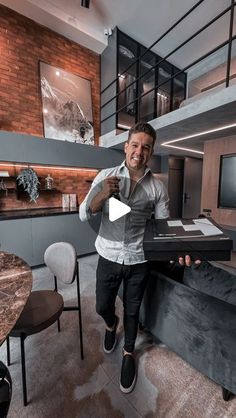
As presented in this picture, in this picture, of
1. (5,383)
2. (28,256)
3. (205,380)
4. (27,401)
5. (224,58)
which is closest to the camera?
(5,383)

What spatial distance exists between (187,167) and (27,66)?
4379 millimetres

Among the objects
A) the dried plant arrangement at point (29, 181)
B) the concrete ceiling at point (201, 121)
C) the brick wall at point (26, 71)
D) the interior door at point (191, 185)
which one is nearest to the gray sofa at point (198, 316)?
the concrete ceiling at point (201, 121)

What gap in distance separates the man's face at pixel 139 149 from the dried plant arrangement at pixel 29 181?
254cm

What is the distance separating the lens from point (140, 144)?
1.15 meters

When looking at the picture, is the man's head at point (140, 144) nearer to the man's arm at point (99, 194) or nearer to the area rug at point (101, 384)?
the man's arm at point (99, 194)

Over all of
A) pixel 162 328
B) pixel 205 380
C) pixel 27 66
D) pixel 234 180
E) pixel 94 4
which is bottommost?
pixel 205 380

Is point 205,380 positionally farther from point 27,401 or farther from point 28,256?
point 28,256

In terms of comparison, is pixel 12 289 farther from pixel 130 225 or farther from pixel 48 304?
pixel 130 225

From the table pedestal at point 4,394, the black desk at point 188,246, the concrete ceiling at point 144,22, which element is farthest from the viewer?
the concrete ceiling at point 144,22

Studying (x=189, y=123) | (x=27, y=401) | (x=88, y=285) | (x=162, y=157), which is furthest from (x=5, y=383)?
(x=162, y=157)

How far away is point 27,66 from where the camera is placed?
3.46 metres

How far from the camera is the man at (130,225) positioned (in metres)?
1.18

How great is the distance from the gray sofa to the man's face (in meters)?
0.81

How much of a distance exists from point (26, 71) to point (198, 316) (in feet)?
14.5
